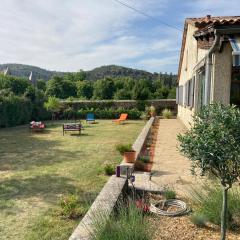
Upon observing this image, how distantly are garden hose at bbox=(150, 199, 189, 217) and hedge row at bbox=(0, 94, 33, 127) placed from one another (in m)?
19.7

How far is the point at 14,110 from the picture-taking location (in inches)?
1016

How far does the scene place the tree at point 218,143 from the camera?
13.0ft

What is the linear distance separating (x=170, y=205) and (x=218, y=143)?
265cm

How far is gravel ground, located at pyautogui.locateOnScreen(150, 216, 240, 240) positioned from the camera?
488cm

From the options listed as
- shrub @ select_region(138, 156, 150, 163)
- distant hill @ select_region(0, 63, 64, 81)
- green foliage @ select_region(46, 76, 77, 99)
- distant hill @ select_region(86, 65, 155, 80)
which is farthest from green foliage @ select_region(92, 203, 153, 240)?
distant hill @ select_region(0, 63, 64, 81)

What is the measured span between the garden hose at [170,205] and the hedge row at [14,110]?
19.7m

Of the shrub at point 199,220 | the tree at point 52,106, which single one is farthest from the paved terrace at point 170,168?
the tree at point 52,106

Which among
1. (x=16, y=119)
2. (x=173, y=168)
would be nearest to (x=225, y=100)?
(x=173, y=168)

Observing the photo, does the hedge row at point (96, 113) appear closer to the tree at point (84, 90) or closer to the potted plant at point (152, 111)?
the potted plant at point (152, 111)

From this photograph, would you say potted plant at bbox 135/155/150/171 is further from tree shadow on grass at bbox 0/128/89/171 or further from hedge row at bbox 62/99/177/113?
hedge row at bbox 62/99/177/113

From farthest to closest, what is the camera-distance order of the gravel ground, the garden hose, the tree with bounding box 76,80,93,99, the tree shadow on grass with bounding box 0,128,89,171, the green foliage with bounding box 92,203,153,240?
the tree with bounding box 76,80,93,99 → the tree shadow on grass with bounding box 0,128,89,171 → the garden hose → the gravel ground → the green foliage with bounding box 92,203,153,240

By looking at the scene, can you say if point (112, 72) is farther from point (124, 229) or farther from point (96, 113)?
point (124, 229)

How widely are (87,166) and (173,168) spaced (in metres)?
2.72

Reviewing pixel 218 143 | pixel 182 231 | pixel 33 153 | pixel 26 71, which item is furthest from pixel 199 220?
pixel 26 71
